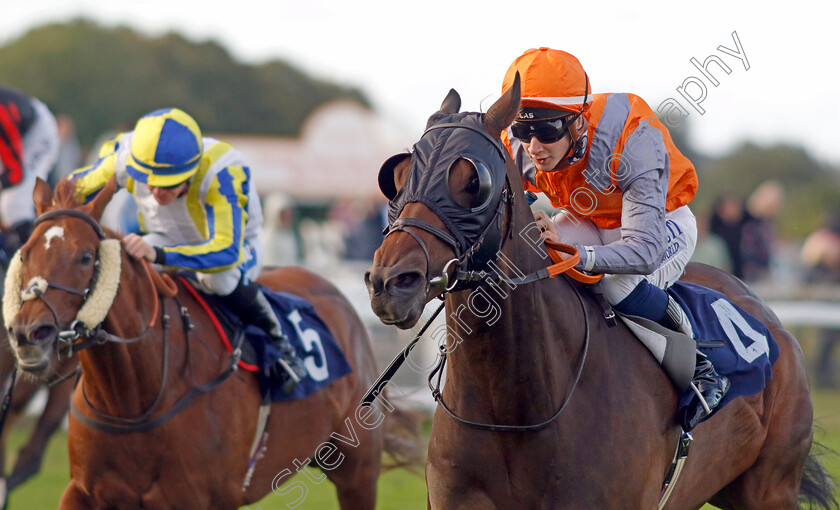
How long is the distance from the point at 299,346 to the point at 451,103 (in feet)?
7.65

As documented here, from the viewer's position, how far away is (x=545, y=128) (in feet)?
10.3

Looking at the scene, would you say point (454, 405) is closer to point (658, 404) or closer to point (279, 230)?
point (658, 404)

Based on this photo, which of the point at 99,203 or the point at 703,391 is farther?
the point at 99,203

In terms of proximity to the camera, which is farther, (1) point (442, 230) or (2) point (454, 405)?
(2) point (454, 405)

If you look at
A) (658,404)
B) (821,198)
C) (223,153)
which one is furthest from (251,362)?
(821,198)

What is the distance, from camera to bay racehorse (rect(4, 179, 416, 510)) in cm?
379

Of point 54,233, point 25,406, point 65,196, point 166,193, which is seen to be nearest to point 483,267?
point 54,233

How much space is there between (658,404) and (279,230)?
313 inches

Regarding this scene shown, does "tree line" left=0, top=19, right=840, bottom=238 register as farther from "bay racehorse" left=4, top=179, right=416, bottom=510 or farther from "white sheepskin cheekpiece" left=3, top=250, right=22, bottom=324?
"white sheepskin cheekpiece" left=3, top=250, right=22, bottom=324

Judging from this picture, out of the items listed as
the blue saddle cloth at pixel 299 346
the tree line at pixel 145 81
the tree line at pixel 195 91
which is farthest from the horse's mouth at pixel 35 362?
the tree line at pixel 145 81

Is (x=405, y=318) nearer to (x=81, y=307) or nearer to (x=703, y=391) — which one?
(x=703, y=391)

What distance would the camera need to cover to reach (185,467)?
4145mm

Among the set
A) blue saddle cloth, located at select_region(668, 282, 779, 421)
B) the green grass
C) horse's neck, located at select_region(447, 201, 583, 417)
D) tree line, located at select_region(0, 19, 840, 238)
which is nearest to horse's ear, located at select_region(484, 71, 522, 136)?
horse's neck, located at select_region(447, 201, 583, 417)

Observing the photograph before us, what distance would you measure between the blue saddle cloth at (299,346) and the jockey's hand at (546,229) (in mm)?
2048
